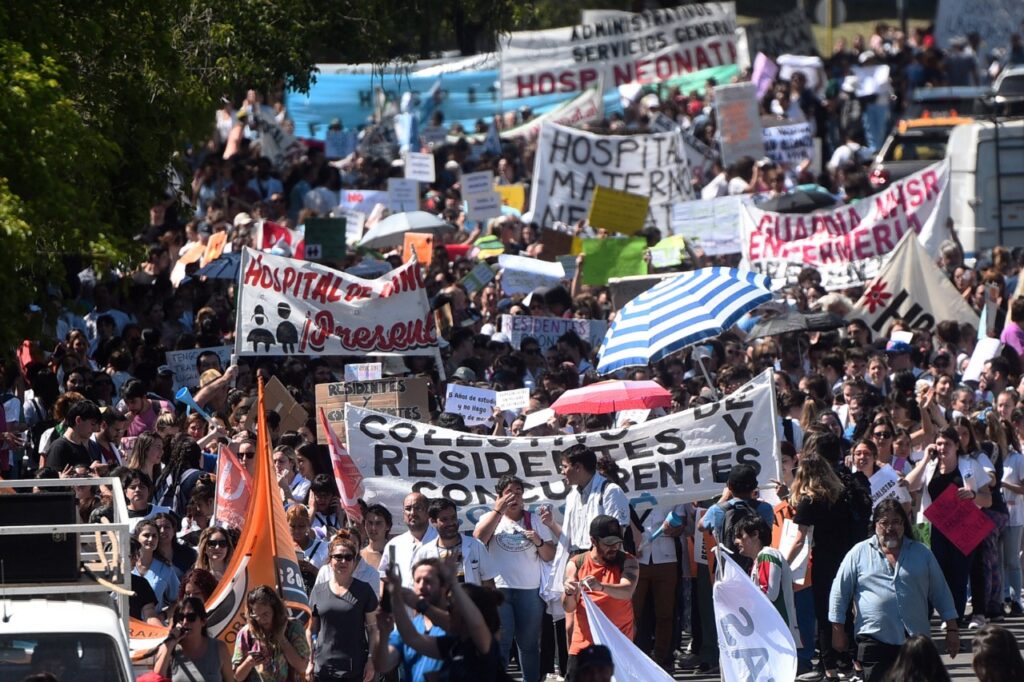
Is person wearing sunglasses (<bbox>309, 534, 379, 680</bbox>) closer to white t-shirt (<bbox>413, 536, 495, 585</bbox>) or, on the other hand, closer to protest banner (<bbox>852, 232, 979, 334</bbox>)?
white t-shirt (<bbox>413, 536, 495, 585</bbox>)

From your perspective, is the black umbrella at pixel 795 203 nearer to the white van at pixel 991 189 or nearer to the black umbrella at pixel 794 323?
the white van at pixel 991 189

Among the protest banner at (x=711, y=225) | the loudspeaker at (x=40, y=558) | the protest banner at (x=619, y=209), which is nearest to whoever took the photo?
the loudspeaker at (x=40, y=558)

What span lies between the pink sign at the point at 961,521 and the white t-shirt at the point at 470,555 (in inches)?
130

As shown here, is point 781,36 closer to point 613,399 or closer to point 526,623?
point 613,399

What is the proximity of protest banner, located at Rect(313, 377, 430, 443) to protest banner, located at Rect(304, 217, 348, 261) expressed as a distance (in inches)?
221

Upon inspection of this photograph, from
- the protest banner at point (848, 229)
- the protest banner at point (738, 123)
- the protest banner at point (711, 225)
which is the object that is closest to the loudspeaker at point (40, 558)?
the protest banner at point (848, 229)

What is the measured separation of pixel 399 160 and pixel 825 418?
54.1 feet

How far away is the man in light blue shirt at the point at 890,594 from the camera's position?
1035 cm

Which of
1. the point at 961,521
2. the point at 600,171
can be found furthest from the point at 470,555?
the point at 600,171

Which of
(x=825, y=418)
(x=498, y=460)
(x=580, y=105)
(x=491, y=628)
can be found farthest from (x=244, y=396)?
(x=580, y=105)

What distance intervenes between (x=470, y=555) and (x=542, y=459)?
4.44ft

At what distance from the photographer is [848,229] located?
21672mm

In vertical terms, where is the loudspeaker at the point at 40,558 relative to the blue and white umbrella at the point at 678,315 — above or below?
below

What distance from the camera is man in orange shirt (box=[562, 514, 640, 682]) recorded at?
10688 mm
